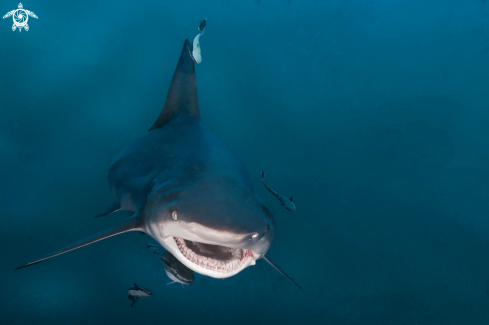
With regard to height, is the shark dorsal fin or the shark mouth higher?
the shark dorsal fin

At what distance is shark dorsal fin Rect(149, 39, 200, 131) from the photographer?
3582mm

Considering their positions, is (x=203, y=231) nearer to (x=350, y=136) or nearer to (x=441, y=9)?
(x=350, y=136)

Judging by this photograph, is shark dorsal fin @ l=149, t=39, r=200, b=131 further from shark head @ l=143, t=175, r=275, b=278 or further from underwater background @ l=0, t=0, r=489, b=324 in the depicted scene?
underwater background @ l=0, t=0, r=489, b=324

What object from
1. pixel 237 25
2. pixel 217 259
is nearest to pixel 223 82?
pixel 237 25

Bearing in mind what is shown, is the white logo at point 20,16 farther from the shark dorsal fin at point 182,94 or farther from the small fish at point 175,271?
the small fish at point 175,271

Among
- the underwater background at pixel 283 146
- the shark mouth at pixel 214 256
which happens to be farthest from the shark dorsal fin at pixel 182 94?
the underwater background at pixel 283 146

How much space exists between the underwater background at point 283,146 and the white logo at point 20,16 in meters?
0.17

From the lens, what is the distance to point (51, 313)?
18.5ft

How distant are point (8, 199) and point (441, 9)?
57.2 ft

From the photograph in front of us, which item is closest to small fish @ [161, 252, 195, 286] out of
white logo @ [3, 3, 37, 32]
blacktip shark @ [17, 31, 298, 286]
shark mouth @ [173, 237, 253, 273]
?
blacktip shark @ [17, 31, 298, 286]

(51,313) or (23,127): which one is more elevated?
(23,127)

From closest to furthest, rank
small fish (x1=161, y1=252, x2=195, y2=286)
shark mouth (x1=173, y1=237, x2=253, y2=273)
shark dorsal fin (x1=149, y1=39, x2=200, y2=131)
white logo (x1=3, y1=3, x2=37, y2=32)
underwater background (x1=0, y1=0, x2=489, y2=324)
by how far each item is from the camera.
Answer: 1. shark mouth (x1=173, y1=237, x2=253, y2=273)
2. small fish (x1=161, y1=252, x2=195, y2=286)
3. shark dorsal fin (x1=149, y1=39, x2=200, y2=131)
4. underwater background (x1=0, y1=0, x2=489, y2=324)
5. white logo (x1=3, y1=3, x2=37, y2=32)

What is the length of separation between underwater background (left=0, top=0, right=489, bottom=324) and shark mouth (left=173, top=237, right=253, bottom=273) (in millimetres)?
4372

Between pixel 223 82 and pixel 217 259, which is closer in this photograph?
pixel 217 259
